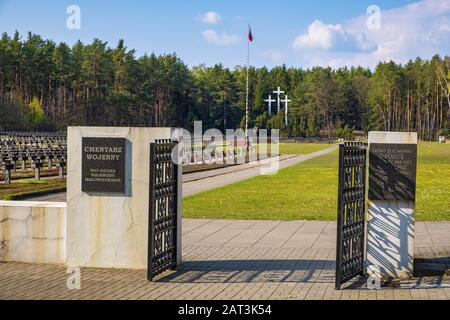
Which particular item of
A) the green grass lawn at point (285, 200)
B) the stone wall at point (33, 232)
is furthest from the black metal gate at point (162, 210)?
the green grass lawn at point (285, 200)

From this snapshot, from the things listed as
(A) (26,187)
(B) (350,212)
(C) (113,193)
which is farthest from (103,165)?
(A) (26,187)

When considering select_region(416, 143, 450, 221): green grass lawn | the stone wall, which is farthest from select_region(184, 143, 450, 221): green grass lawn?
the stone wall

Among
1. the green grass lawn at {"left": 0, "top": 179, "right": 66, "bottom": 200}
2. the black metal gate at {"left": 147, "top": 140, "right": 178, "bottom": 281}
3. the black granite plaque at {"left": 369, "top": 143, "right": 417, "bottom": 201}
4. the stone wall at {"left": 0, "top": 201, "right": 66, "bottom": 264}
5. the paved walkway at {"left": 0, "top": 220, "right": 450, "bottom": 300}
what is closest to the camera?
the paved walkway at {"left": 0, "top": 220, "right": 450, "bottom": 300}

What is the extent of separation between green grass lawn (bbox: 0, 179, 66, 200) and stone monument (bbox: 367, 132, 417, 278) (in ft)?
42.9

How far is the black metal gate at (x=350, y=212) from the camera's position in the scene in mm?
8641

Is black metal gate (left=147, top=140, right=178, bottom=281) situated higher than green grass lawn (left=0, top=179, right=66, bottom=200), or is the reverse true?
black metal gate (left=147, top=140, right=178, bottom=281)

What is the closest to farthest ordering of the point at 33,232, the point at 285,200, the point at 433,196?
the point at 33,232
the point at 285,200
the point at 433,196

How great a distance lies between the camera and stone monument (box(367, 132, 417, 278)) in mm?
9438

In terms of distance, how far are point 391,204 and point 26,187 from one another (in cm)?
1676

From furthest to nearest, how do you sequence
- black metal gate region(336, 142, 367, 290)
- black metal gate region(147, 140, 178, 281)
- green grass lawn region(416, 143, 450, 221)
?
1. green grass lawn region(416, 143, 450, 221)
2. black metal gate region(147, 140, 178, 281)
3. black metal gate region(336, 142, 367, 290)

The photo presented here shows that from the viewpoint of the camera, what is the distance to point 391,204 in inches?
373

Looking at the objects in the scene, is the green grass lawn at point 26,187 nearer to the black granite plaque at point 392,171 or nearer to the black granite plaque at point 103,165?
the black granite plaque at point 103,165

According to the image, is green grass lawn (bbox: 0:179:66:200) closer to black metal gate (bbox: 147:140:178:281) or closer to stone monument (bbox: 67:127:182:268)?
stone monument (bbox: 67:127:182:268)

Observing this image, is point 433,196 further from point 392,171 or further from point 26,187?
point 26,187
